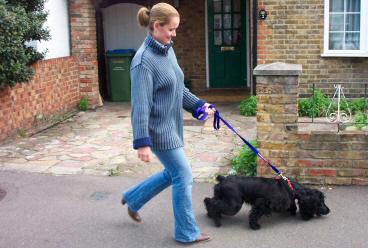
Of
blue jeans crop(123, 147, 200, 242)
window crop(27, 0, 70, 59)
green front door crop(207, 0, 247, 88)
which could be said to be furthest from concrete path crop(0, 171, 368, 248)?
green front door crop(207, 0, 247, 88)

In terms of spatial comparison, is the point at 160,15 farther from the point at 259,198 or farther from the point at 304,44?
the point at 304,44

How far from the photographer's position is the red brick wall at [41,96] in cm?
877

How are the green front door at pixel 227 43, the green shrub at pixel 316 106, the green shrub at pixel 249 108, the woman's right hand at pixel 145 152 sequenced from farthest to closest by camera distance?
the green front door at pixel 227 43 → the green shrub at pixel 249 108 → the green shrub at pixel 316 106 → the woman's right hand at pixel 145 152

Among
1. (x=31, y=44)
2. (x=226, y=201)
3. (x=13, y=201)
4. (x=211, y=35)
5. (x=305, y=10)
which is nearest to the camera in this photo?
(x=226, y=201)

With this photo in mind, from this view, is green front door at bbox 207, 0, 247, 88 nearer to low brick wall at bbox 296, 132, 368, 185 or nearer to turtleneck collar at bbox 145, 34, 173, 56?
low brick wall at bbox 296, 132, 368, 185

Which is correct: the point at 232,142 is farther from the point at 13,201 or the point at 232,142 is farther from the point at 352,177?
the point at 13,201

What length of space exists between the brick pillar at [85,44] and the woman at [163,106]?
7.39 m

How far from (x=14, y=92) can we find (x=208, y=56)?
6112 mm

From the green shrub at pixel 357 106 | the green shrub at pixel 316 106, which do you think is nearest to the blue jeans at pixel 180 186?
the green shrub at pixel 316 106

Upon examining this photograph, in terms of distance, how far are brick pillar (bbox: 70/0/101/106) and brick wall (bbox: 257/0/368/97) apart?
3.62m

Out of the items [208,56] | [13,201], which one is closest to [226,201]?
[13,201]

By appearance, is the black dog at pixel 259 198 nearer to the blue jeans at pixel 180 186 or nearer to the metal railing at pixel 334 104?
the blue jeans at pixel 180 186

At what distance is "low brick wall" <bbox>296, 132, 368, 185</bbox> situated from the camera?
6.07 m

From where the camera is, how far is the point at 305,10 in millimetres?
10883
